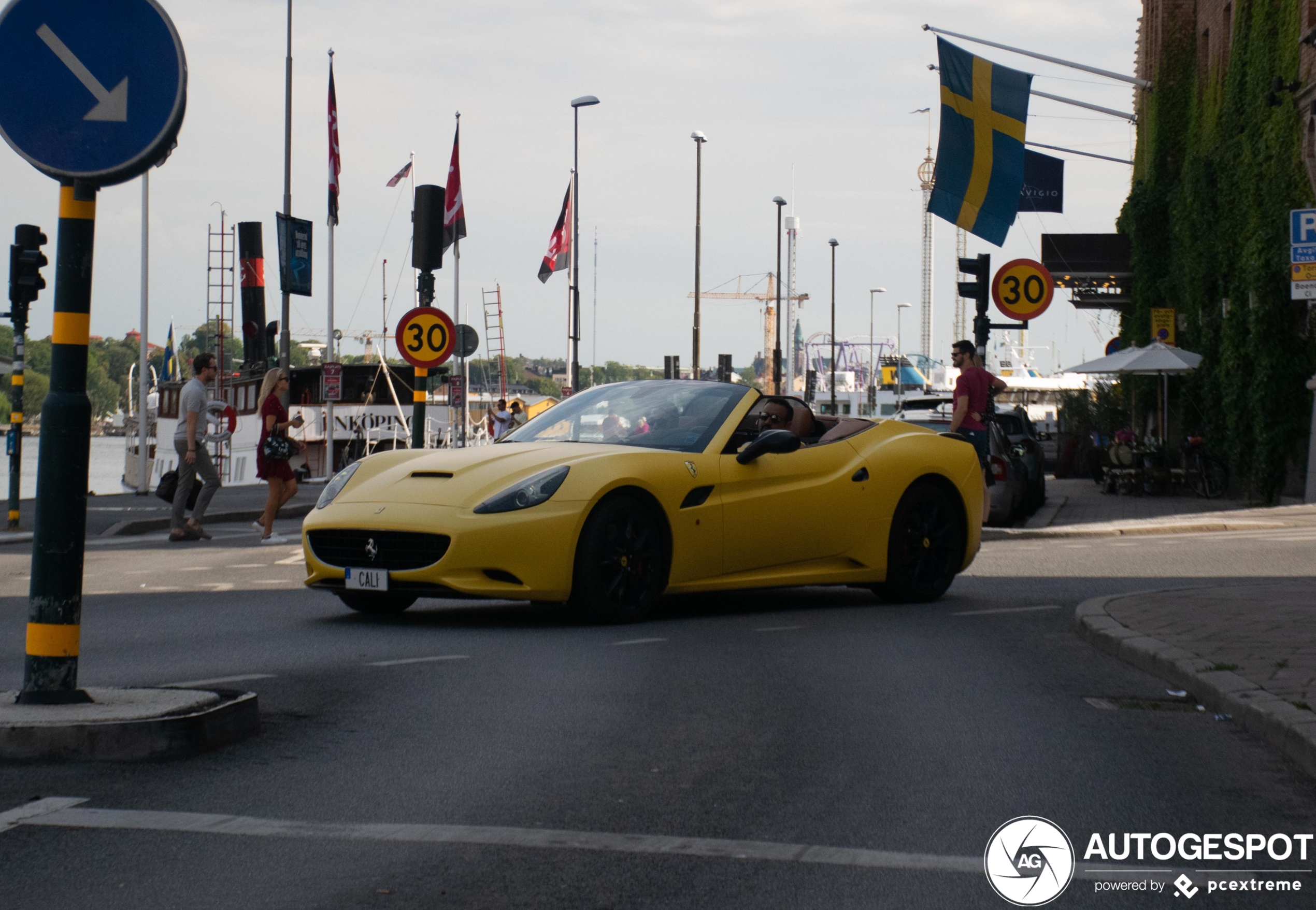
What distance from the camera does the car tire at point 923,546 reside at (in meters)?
10.5

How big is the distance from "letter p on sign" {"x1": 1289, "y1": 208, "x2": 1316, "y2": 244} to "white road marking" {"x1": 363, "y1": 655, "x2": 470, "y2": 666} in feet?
47.4

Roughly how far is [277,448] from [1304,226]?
12.2m

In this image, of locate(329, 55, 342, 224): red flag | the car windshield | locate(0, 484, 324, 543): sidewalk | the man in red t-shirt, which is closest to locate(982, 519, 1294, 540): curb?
the man in red t-shirt

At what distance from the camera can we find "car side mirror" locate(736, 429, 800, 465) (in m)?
9.48

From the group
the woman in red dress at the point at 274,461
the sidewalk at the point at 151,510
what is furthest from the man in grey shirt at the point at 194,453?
the sidewalk at the point at 151,510

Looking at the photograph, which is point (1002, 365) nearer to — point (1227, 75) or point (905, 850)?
point (1227, 75)

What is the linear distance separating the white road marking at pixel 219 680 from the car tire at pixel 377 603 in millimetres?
2442

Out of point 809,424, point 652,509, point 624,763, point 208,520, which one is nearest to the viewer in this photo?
point 624,763

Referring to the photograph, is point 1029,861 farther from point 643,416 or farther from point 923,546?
point 923,546

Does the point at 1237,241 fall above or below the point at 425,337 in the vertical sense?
above

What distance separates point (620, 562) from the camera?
8.99 meters

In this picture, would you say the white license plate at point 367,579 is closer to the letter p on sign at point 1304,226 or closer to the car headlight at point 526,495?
the car headlight at point 526,495

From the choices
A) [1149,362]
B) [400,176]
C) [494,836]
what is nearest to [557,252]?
[400,176]

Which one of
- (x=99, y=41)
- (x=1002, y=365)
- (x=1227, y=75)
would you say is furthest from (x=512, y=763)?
(x=1002, y=365)
